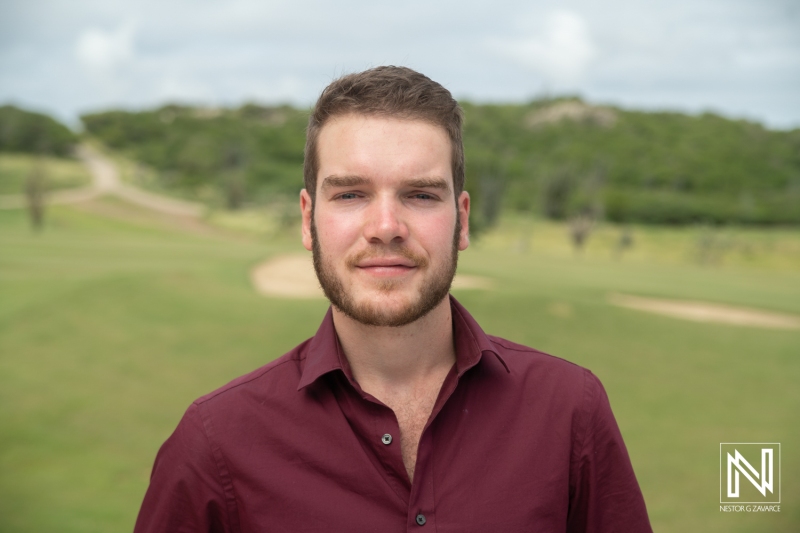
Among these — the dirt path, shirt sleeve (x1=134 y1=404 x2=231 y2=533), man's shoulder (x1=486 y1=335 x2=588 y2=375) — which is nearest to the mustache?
man's shoulder (x1=486 y1=335 x2=588 y2=375)

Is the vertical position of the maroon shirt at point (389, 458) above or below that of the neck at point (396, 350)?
below

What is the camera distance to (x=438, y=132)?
209cm

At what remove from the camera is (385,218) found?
197cm

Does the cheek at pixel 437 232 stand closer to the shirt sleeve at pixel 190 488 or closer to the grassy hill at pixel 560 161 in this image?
the shirt sleeve at pixel 190 488

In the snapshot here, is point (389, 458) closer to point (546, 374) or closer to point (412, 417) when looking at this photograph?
point (412, 417)

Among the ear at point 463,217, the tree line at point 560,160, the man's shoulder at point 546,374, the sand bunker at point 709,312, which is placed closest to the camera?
the man's shoulder at point 546,374

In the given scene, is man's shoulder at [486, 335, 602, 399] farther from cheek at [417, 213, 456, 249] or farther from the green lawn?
the green lawn

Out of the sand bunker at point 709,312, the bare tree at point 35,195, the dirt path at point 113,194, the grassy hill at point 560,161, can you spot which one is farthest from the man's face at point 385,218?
the grassy hill at point 560,161

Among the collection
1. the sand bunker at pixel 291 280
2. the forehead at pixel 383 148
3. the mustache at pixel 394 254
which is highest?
the forehead at pixel 383 148

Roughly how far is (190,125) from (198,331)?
2667 inches

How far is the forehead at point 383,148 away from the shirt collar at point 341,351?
50 centimetres

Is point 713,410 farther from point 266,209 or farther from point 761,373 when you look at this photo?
point 266,209

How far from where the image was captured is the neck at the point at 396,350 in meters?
2.15

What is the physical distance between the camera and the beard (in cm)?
201
